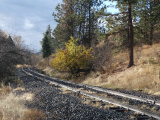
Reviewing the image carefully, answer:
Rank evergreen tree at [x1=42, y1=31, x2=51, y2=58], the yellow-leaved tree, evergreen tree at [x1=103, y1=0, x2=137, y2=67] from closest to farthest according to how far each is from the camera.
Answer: evergreen tree at [x1=103, y1=0, x2=137, y2=67] → the yellow-leaved tree → evergreen tree at [x1=42, y1=31, x2=51, y2=58]

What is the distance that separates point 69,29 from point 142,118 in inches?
921

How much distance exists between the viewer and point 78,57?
17.2 metres

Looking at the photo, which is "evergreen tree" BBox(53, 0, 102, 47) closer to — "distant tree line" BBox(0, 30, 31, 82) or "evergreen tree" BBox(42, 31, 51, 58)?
"distant tree line" BBox(0, 30, 31, 82)

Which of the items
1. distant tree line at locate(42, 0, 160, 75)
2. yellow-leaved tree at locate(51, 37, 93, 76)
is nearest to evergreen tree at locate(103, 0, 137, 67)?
distant tree line at locate(42, 0, 160, 75)

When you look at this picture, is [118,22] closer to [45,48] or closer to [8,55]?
[8,55]

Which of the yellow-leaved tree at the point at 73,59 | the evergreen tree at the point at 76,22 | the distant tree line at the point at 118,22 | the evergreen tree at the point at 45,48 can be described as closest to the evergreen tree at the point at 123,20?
the distant tree line at the point at 118,22

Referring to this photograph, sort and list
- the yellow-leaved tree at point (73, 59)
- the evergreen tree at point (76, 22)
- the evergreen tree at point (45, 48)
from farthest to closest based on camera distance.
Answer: the evergreen tree at point (45, 48) → the evergreen tree at point (76, 22) → the yellow-leaved tree at point (73, 59)

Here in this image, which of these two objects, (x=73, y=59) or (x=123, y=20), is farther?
(x=73, y=59)

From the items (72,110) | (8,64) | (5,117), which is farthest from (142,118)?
(8,64)

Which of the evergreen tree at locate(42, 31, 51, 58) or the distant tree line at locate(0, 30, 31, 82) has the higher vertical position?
the evergreen tree at locate(42, 31, 51, 58)

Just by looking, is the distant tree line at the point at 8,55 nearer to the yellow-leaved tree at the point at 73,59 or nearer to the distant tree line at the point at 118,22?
the yellow-leaved tree at the point at 73,59

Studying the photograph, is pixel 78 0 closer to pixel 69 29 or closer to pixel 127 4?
pixel 69 29

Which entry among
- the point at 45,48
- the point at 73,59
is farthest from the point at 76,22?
the point at 45,48

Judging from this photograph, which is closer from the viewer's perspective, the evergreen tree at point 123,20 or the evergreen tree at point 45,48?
the evergreen tree at point 123,20
